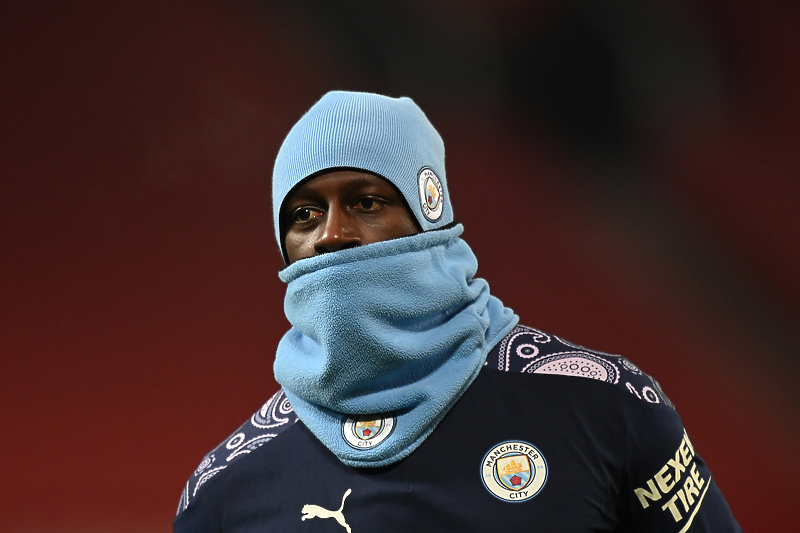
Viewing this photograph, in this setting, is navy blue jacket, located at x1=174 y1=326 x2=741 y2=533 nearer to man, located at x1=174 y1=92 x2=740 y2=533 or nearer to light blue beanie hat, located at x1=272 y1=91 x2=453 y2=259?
man, located at x1=174 y1=92 x2=740 y2=533

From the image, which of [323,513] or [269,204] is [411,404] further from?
[269,204]

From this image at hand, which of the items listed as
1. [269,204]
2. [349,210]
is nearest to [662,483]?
[349,210]

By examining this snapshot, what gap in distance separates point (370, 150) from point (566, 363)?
40cm

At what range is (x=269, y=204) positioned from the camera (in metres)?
2.05

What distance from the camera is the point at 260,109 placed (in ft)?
6.71

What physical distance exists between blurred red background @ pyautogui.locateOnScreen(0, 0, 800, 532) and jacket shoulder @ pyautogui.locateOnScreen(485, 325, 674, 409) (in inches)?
38.0

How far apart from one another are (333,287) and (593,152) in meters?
1.24

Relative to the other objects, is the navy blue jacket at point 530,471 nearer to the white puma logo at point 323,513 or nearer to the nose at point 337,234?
the white puma logo at point 323,513

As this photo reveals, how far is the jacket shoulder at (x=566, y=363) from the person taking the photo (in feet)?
3.06

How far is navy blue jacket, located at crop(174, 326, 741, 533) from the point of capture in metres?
0.86

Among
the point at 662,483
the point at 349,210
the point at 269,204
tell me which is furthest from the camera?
the point at 269,204

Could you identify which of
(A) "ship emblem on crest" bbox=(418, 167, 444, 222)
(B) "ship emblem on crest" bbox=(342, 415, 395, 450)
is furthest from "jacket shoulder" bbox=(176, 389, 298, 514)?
(A) "ship emblem on crest" bbox=(418, 167, 444, 222)

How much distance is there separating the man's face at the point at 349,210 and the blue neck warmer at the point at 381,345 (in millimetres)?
40

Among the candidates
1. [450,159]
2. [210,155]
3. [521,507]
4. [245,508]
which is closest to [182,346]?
[210,155]
